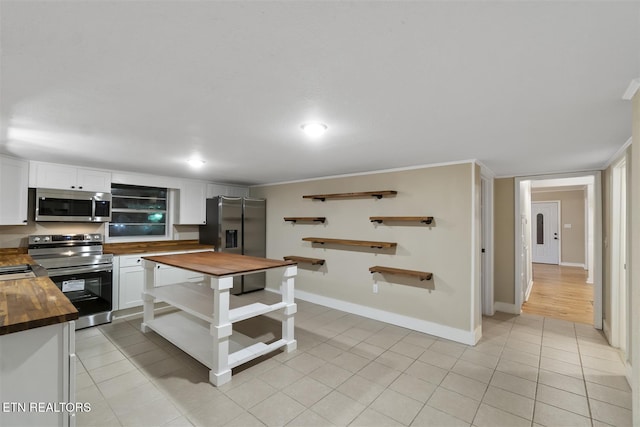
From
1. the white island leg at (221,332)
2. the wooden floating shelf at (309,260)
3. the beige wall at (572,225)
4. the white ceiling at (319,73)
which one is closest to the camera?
the white ceiling at (319,73)

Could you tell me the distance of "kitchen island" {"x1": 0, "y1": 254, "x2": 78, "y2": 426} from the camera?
4.45ft

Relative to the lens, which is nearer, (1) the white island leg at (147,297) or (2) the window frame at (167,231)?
(1) the white island leg at (147,297)

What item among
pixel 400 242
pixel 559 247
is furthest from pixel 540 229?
pixel 400 242

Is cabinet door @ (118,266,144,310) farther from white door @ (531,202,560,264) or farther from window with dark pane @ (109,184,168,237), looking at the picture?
white door @ (531,202,560,264)

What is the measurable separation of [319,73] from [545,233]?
10.1m

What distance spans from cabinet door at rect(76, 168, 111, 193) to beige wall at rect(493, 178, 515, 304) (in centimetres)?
586

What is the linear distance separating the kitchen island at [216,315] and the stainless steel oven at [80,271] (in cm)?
69

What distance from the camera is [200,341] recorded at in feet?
10.1

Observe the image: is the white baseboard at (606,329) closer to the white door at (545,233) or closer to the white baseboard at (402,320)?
the white baseboard at (402,320)

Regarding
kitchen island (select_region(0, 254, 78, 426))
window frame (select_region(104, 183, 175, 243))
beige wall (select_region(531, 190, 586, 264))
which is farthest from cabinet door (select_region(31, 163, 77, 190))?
beige wall (select_region(531, 190, 586, 264))

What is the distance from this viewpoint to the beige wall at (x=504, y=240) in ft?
14.6

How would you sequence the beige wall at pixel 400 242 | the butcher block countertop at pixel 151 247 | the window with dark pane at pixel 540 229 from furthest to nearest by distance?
the window with dark pane at pixel 540 229
the butcher block countertop at pixel 151 247
the beige wall at pixel 400 242

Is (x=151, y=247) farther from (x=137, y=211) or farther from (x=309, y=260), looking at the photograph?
(x=309, y=260)

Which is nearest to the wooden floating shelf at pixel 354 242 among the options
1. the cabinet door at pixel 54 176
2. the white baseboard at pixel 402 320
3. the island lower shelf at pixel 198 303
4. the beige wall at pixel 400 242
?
the beige wall at pixel 400 242
